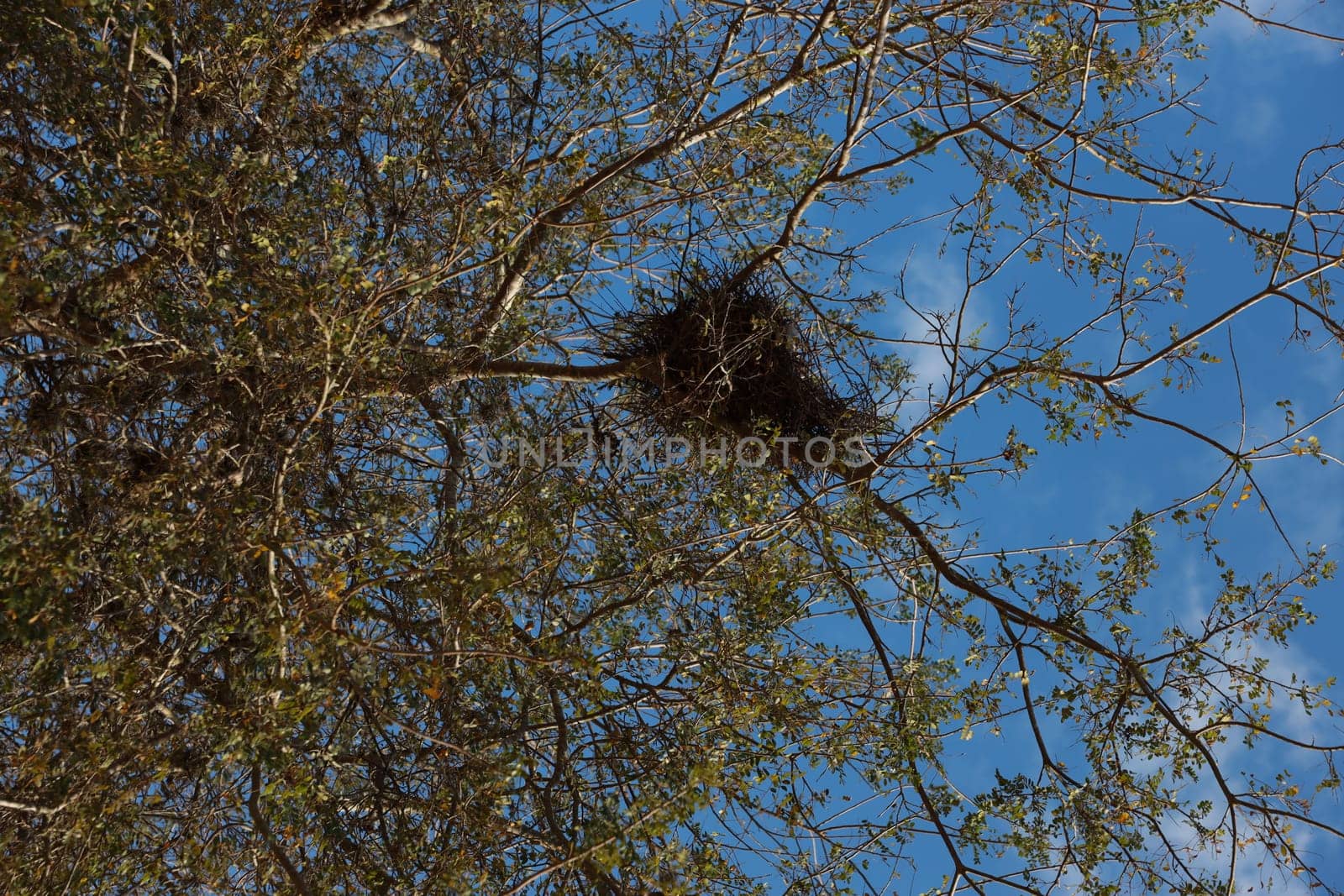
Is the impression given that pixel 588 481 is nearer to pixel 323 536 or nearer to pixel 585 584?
pixel 585 584

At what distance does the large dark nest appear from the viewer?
4109 millimetres

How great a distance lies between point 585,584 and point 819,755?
116 centimetres

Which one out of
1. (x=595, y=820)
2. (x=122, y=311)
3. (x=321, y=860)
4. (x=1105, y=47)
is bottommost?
(x=321, y=860)

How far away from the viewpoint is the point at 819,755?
398 cm

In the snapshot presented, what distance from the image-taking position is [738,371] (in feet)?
13.9

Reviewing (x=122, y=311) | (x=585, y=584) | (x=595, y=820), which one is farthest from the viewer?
(x=585, y=584)

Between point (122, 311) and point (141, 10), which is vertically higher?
point (141, 10)

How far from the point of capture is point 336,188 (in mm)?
3475

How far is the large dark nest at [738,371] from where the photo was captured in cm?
411

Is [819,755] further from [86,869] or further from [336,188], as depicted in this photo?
[336,188]

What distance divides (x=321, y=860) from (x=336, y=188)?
2.25m

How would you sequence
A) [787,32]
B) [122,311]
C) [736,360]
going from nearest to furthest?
[122,311], [736,360], [787,32]

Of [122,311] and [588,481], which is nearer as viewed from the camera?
[122,311]

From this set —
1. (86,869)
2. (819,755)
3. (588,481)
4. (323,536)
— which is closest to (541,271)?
(588,481)
